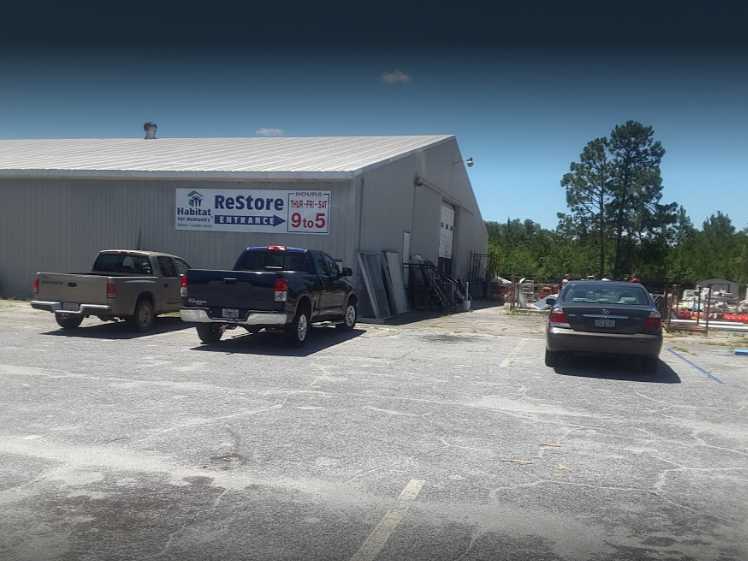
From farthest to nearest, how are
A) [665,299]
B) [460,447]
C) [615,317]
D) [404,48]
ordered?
[665,299] → [615,317] → [460,447] → [404,48]

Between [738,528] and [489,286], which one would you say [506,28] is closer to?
[738,528]

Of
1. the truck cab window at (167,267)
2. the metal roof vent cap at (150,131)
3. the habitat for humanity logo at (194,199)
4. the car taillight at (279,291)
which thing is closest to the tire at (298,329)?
the car taillight at (279,291)

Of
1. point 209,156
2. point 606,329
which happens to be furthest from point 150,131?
point 606,329

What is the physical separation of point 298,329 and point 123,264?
203 inches

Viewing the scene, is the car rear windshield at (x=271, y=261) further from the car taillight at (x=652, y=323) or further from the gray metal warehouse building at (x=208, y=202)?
the car taillight at (x=652, y=323)

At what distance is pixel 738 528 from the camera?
4.48 metres

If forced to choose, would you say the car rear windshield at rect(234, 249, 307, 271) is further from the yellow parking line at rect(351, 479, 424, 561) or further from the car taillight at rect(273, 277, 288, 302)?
the yellow parking line at rect(351, 479, 424, 561)

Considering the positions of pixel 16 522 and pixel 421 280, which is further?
pixel 421 280

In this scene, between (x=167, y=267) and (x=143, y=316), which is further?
(x=167, y=267)

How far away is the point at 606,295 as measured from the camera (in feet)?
37.8

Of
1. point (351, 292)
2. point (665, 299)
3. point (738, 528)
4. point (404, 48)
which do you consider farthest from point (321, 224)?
point (738, 528)

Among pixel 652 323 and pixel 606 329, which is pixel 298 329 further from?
pixel 652 323

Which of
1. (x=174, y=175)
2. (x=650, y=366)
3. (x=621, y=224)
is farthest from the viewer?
(x=621, y=224)

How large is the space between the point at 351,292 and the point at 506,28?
1162 cm
